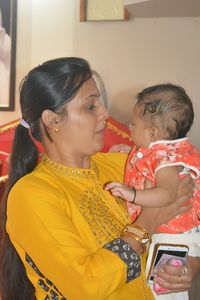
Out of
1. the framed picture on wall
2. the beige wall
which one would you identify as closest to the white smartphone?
the beige wall

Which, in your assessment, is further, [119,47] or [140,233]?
[119,47]

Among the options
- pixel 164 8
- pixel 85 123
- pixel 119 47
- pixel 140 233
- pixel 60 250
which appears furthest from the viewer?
Result: pixel 119 47

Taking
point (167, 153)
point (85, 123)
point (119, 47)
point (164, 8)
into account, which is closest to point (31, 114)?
point (85, 123)

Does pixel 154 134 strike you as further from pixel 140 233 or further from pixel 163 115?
pixel 140 233

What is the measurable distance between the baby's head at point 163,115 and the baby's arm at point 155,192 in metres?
0.13

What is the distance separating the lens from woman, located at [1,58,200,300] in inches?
38.7

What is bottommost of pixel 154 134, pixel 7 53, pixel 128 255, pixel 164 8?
pixel 128 255

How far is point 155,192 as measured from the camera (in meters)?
1.10

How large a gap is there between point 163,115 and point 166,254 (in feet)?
1.41

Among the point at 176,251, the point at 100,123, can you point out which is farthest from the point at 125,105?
the point at 176,251

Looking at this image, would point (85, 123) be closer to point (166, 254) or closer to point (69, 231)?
point (69, 231)

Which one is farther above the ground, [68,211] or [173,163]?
[173,163]

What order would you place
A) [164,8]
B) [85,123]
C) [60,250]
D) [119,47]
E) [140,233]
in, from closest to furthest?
[60,250] → [140,233] → [85,123] → [164,8] → [119,47]

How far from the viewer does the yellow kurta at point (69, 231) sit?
97 centimetres
